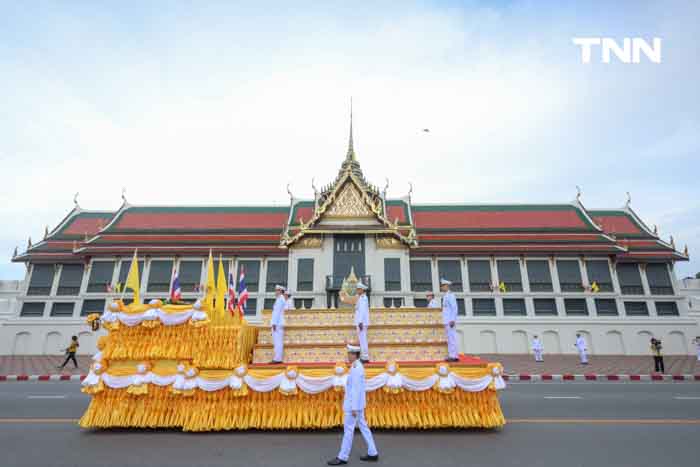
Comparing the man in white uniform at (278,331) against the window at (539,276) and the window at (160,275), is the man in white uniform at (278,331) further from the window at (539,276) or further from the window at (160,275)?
the window at (539,276)

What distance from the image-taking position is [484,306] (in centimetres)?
2164

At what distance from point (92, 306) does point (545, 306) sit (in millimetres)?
28097

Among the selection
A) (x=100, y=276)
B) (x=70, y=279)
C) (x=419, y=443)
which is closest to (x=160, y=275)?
(x=100, y=276)

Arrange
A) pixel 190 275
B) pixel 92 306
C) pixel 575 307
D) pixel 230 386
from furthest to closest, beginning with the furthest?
pixel 190 275
pixel 92 306
pixel 575 307
pixel 230 386

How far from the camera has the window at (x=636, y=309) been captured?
21.5m

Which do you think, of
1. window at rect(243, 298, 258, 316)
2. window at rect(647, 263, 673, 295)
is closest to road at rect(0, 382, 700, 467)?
window at rect(243, 298, 258, 316)

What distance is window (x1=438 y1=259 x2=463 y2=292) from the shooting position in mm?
22109

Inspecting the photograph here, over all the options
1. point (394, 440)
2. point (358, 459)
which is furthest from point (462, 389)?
point (358, 459)

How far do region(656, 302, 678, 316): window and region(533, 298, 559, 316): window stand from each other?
641 cm

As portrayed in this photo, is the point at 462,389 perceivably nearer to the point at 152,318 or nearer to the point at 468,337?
the point at 152,318

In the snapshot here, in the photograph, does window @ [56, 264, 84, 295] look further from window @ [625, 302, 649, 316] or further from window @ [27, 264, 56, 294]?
window @ [625, 302, 649, 316]

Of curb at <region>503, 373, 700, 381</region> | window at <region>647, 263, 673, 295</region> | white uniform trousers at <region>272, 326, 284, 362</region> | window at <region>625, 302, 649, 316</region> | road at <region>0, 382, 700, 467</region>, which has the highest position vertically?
window at <region>647, 263, 673, 295</region>

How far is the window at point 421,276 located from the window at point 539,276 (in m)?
6.20

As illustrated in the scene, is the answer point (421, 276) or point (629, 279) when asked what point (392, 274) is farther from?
point (629, 279)
